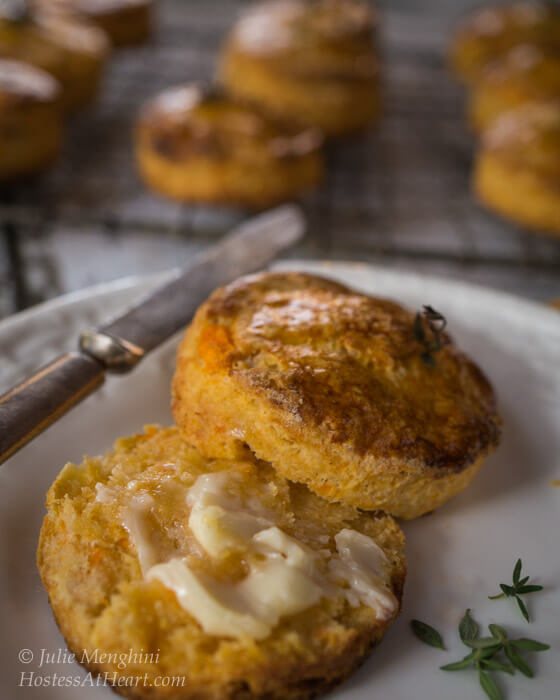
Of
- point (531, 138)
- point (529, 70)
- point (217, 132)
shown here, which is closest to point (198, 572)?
point (217, 132)

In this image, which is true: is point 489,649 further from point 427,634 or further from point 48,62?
point 48,62

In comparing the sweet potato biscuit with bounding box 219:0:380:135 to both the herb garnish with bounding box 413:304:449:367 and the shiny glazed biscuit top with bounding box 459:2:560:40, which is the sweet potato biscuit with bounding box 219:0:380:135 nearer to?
the shiny glazed biscuit top with bounding box 459:2:560:40

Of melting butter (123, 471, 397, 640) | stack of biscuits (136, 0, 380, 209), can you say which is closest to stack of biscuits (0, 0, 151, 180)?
stack of biscuits (136, 0, 380, 209)

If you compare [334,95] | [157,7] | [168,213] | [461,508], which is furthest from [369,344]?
[157,7]

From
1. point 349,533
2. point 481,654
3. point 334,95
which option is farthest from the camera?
point 334,95

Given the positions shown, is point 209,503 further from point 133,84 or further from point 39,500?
point 133,84

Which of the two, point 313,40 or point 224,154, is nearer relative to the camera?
point 224,154

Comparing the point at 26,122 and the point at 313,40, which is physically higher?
the point at 313,40

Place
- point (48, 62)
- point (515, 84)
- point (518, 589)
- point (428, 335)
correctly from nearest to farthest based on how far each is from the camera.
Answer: point (518, 589)
point (428, 335)
point (48, 62)
point (515, 84)
